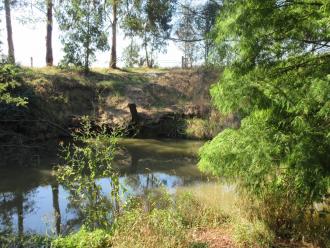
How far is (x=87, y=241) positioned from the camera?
16.9 ft

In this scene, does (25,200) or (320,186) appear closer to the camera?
(320,186)

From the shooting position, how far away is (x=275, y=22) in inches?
195

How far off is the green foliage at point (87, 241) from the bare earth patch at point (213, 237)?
1.10 metres

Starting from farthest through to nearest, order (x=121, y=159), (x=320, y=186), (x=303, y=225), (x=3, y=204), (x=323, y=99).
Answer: (x=121, y=159), (x=3, y=204), (x=303, y=225), (x=320, y=186), (x=323, y=99)

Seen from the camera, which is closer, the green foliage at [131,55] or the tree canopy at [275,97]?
the tree canopy at [275,97]

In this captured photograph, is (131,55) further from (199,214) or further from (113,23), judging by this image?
(199,214)

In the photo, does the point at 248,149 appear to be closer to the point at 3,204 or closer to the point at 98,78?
the point at 3,204

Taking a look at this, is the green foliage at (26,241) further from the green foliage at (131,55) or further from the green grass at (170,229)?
the green foliage at (131,55)

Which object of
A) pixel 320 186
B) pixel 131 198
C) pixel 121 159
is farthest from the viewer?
pixel 121 159

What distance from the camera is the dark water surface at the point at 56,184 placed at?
745 cm

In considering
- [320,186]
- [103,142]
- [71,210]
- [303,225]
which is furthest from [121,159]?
[320,186]

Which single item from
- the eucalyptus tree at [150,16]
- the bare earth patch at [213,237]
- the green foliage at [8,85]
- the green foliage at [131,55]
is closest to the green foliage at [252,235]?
the bare earth patch at [213,237]

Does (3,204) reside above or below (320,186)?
below

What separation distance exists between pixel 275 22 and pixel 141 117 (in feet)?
50.1
